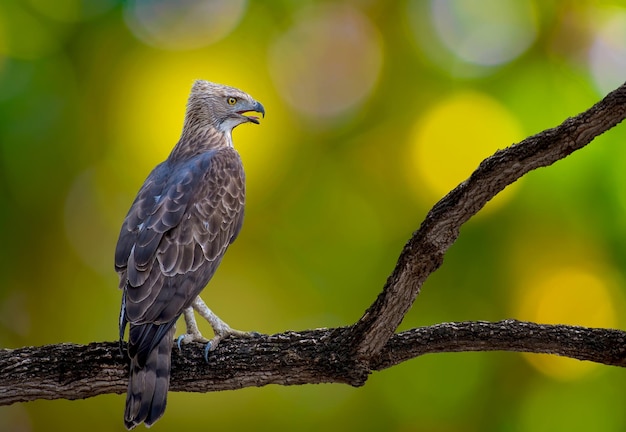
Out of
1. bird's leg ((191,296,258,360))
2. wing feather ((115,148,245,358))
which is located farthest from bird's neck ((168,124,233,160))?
bird's leg ((191,296,258,360))

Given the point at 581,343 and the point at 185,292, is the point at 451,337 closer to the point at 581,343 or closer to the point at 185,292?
the point at 581,343

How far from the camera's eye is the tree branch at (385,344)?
3502 millimetres

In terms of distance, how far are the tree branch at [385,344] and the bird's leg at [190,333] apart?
0.26ft

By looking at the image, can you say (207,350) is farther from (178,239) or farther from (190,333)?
(178,239)

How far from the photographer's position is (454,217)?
3.58 m

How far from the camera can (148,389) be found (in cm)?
403

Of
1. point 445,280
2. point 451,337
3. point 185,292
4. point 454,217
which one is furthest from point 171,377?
point 445,280

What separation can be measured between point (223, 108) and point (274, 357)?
1.82 metres

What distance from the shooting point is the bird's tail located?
398cm

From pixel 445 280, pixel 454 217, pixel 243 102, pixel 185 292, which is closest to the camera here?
pixel 454 217

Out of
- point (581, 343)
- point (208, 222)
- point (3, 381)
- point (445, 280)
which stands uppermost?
point (445, 280)

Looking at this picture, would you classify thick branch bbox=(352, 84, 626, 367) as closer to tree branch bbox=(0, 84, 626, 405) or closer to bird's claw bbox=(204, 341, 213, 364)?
tree branch bbox=(0, 84, 626, 405)

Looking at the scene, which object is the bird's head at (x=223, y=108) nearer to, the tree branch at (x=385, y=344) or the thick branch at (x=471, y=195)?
the tree branch at (x=385, y=344)

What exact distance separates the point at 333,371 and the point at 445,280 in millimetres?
3679
